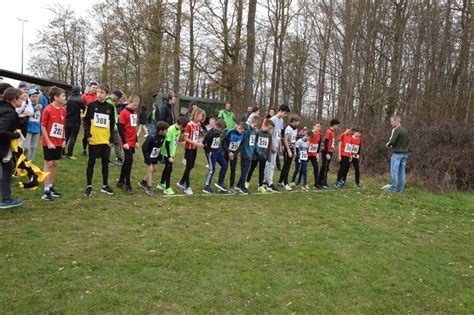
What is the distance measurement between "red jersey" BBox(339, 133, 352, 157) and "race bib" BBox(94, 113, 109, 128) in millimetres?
6830

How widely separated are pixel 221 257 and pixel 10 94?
4207mm

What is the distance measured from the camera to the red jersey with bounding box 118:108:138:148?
8.13 m

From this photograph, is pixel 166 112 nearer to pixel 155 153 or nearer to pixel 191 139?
pixel 191 139

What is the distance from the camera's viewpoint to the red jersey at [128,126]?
813cm

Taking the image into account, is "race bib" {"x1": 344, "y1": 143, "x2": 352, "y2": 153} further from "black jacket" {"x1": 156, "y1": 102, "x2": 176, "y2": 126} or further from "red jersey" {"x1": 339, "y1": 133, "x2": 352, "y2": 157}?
"black jacket" {"x1": 156, "y1": 102, "x2": 176, "y2": 126}

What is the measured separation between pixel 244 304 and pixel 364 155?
13125 mm

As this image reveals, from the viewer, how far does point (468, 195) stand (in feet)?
40.8

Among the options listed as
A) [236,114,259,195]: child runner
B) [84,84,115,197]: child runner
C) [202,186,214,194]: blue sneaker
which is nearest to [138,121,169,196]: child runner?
[84,84,115,197]: child runner

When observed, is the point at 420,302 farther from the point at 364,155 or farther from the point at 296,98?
the point at 296,98

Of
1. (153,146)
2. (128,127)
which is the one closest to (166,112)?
(153,146)

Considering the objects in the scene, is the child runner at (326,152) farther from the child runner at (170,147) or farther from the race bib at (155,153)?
the race bib at (155,153)

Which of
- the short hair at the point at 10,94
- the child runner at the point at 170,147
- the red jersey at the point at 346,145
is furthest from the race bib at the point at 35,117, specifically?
the red jersey at the point at 346,145

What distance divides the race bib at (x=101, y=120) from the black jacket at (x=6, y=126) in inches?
58.8

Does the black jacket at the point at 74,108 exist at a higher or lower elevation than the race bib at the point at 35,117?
higher
